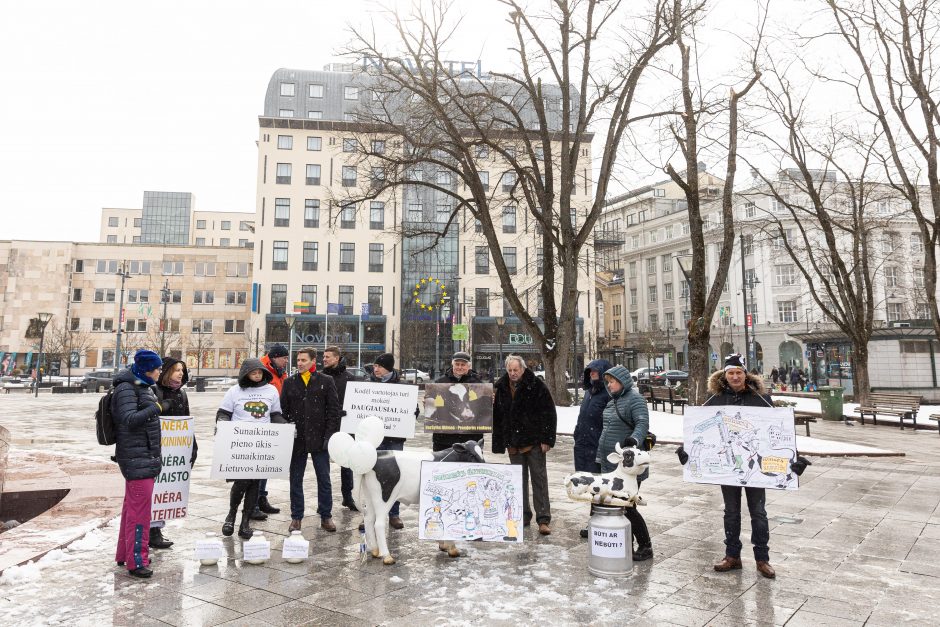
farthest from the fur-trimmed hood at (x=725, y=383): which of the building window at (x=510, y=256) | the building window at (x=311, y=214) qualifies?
the building window at (x=311, y=214)

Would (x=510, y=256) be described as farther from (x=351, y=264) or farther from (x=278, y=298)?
(x=278, y=298)

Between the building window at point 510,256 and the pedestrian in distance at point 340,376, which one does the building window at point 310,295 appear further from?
the pedestrian in distance at point 340,376

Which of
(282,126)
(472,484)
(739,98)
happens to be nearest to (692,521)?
(472,484)

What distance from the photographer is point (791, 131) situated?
2158 cm

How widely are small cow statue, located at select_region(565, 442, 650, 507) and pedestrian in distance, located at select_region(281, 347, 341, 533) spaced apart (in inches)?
113

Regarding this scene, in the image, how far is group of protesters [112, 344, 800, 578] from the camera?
488 cm

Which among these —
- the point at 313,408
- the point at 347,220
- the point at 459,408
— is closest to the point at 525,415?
the point at 459,408

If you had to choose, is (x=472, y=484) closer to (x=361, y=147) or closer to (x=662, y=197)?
(x=361, y=147)

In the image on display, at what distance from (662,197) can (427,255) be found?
125ft

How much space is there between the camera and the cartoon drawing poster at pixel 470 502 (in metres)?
5.31

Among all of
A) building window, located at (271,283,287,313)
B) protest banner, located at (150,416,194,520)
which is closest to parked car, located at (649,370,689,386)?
building window, located at (271,283,287,313)

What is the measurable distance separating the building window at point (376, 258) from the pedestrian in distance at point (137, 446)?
5328cm

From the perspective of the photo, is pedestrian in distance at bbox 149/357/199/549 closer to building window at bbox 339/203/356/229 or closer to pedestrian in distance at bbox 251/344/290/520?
pedestrian in distance at bbox 251/344/290/520

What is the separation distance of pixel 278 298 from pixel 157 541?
52299mm
